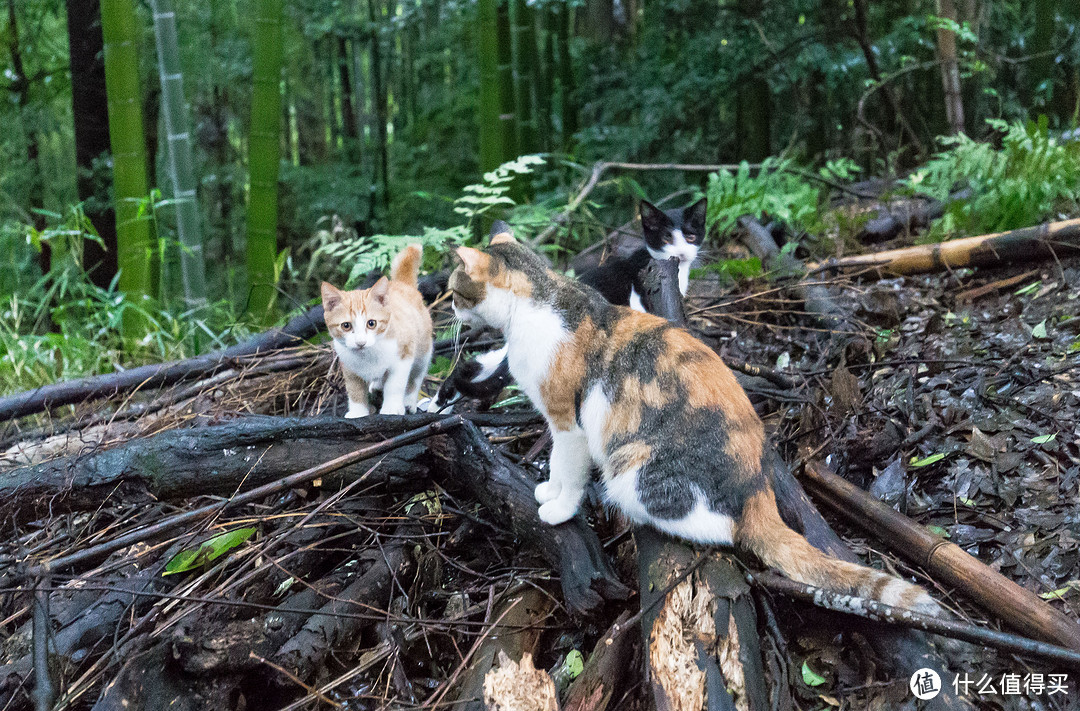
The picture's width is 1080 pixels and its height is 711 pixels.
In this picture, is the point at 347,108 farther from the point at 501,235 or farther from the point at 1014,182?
the point at 1014,182

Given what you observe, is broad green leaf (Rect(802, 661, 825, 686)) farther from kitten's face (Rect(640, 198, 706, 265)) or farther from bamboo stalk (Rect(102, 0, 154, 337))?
bamboo stalk (Rect(102, 0, 154, 337))

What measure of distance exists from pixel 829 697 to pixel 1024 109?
21.1 feet

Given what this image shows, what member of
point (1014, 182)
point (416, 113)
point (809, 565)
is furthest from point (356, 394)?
point (416, 113)

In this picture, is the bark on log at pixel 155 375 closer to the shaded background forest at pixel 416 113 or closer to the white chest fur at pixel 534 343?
the shaded background forest at pixel 416 113

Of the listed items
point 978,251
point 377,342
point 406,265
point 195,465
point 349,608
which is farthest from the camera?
point 978,251

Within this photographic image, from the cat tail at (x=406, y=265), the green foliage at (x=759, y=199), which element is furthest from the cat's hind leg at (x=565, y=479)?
the green foliage at (x=759, y=199)

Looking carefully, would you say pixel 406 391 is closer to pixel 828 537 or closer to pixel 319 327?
pixel 319 327

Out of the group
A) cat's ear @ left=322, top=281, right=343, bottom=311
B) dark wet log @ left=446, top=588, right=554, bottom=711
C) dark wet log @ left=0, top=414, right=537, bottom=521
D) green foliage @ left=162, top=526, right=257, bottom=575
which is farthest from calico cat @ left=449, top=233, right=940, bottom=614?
green foliage @ left=162, top=526, right=257, bottom=575

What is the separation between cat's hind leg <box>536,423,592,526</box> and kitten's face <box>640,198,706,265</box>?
1.94m

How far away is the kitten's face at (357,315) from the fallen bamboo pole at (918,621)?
1718 millimetres

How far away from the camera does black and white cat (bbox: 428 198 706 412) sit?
9.66ft

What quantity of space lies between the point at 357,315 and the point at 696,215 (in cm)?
210

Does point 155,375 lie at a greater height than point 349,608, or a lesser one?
greater

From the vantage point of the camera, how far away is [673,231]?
384cm
